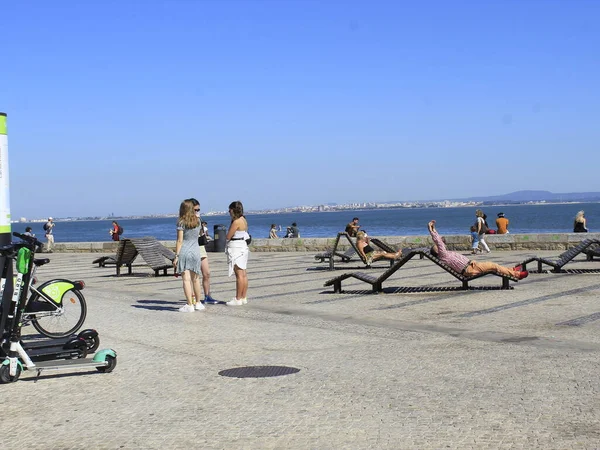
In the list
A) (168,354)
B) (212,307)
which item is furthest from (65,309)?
(212,307)

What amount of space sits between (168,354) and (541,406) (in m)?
4.06

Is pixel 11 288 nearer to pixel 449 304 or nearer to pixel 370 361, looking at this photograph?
pixel 370 361

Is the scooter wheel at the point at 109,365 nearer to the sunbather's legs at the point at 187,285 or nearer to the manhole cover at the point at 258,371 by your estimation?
the manhole cover at the point at 258,371

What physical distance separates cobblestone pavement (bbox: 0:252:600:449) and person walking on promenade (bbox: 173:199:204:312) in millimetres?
405

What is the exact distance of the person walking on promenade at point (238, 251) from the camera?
13.1 m

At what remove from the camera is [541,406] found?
5.93 meters

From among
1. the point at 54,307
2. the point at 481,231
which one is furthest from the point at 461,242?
the point at 54,307

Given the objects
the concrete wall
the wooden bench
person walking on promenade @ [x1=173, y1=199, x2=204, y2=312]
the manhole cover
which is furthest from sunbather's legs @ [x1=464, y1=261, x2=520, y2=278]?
the concrete wall

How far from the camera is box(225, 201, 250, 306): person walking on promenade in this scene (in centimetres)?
1309

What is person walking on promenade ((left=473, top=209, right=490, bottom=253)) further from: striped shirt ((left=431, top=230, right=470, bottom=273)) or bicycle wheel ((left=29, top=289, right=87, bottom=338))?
bicycle wheel ((left=29, top=289, right=87, bottom=338))

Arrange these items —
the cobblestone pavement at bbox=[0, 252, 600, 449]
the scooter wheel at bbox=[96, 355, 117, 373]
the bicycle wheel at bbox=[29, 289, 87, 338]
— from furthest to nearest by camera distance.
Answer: the bicycle wheel at bbox=[29, 289, 87, 338]
the scooter wheel at bbox=[96, 355, 117, 373]
the cobblestone pavement at bbox=[0, 252, 600, 449]

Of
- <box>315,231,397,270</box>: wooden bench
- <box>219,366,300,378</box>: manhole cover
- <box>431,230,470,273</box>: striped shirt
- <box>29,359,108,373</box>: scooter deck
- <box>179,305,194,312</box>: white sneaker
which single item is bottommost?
<box>179,305,194,312</box>: white sneaker

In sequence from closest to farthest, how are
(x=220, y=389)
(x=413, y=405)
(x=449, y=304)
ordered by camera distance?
(x=413, y=405) → (x=220, y=389) → (x=449, y=304)

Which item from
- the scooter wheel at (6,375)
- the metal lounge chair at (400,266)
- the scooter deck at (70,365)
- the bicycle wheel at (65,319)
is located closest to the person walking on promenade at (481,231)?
the metal lounge chair at (400,266)
